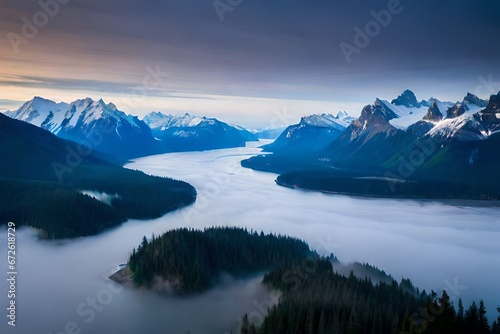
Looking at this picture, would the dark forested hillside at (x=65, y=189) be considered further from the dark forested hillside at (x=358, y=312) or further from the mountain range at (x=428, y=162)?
the mountain range at (x=428, y=162)

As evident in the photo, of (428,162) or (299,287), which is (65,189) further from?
(428,162)

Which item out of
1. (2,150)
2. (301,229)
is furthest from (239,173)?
(301,229)

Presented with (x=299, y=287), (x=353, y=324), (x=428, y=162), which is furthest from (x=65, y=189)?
(x=428, y=162)

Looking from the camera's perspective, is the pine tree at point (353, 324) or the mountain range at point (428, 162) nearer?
the pine tree at point (353, 324)

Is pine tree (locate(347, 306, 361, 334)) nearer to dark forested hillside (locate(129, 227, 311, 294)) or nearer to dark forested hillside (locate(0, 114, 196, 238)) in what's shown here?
dark forested hillside (locate(129, 227, 311, 294))

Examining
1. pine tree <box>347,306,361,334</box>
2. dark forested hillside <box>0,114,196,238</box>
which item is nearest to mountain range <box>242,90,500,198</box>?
dark forested hillside <box>0,114,196,238</box>

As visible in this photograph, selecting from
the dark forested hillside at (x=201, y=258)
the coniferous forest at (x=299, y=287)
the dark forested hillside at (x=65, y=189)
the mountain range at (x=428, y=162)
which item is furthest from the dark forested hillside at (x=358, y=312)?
the mountain range at (x=428, y=162)
